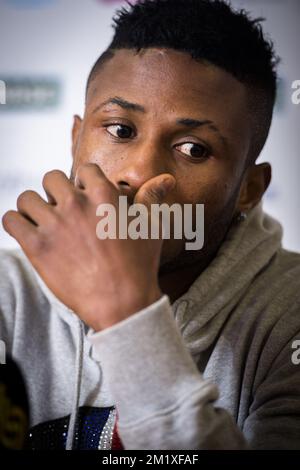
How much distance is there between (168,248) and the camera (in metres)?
0.91

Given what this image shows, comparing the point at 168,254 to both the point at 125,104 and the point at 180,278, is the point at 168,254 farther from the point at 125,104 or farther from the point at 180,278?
the point at 125,104

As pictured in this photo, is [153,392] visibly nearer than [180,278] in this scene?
Yes

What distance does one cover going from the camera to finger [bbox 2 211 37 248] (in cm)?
72

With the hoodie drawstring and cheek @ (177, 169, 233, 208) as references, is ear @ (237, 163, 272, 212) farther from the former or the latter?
the hoodie drawstring

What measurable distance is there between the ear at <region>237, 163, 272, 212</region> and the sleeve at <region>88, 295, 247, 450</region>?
0.47m

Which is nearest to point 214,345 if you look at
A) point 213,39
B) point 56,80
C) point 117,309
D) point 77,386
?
point 77,386

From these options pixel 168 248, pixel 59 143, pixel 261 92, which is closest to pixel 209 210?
pixel 168 248

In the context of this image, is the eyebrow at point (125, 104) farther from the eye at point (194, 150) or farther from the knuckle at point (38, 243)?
the knuckle at point (38, 243)

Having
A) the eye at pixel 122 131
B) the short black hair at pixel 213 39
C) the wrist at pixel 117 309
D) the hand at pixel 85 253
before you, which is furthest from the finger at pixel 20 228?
the short black hair at pixel 213 39

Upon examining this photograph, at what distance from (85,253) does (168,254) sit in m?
0.24

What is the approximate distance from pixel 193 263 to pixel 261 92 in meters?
0.31

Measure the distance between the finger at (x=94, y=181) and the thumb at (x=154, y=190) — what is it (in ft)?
0.16

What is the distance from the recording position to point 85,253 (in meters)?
0.70
